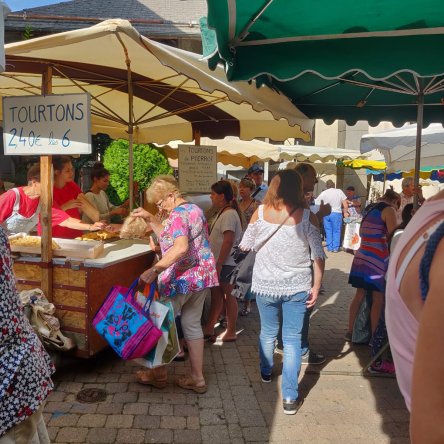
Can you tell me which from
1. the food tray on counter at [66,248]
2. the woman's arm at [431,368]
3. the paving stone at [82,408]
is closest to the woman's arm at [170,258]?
the food tray on counter at [66,248]

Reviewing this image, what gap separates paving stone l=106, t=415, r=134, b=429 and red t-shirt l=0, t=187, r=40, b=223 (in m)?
2.00

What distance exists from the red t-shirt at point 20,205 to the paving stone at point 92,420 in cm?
190

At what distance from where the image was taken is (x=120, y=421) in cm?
336

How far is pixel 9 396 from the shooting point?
1.63m

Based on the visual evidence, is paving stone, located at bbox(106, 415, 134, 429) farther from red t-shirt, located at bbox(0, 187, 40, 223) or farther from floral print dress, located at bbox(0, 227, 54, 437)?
red t-shirt, located at bbox(0, 187, 40, 223)

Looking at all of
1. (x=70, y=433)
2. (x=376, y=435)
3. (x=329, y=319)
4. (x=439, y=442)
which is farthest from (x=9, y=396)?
(x=329, y=319)

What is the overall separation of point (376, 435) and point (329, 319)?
278 centimetres

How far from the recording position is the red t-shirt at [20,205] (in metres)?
4.06

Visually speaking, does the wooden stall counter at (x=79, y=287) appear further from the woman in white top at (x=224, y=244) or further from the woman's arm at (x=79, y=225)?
the woman in white top at (x=224, y=244)

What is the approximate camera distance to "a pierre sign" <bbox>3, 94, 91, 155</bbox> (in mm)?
3660

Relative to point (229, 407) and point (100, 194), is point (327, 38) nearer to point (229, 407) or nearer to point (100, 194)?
point (229, 407)

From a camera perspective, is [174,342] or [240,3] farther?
[174,342]

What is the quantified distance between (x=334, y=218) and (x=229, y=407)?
30.3 feet

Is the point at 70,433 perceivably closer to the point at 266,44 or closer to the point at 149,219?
the point at 149,219
